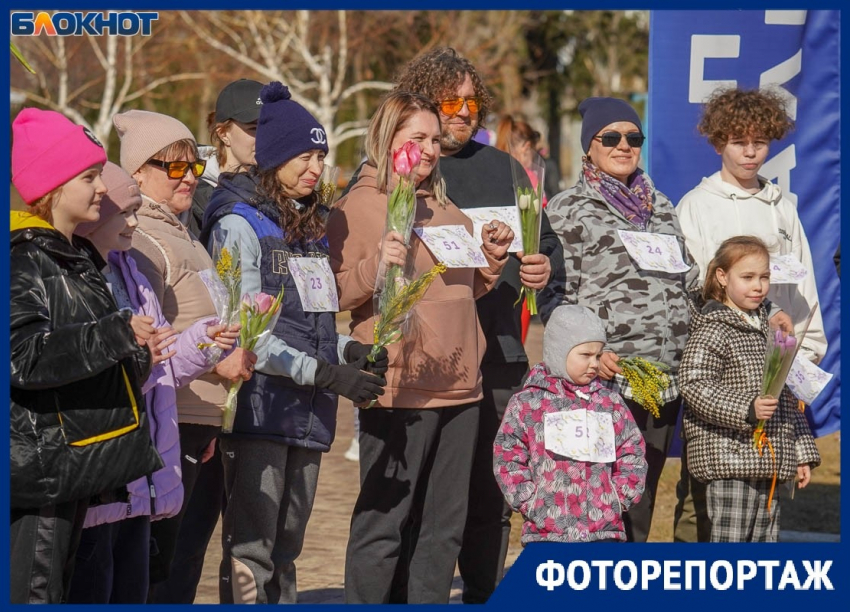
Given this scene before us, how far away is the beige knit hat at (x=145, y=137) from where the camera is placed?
4.52 metres

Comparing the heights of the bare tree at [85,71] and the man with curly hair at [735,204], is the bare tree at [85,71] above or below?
above

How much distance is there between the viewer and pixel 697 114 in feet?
22.1

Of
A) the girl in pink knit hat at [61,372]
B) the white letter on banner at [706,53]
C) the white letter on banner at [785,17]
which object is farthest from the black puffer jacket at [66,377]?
the white letter on banner at [785,17]

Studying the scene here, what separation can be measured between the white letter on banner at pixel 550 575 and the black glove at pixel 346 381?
80 centimetres

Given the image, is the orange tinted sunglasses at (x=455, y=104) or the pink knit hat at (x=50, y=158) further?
the orange tinted sunglasses at (x=455, y=104)

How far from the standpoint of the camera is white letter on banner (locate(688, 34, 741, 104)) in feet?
21.9

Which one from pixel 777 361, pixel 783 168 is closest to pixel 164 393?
pixel 777 361

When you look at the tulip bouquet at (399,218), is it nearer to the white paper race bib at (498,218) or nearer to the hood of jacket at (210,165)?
the white paper race bib at (498,218)

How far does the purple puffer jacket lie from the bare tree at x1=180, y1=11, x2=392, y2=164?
687 inches

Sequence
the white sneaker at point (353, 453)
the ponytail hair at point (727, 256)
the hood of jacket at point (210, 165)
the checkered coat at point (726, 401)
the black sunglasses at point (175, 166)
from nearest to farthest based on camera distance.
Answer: the black sunglasses at point (175, 166), the checkered coat at point (726, 401), the ponytail hair at point (727, 256), the hood of jacket at point (210, 165), the white sneaker at point (353, 453)

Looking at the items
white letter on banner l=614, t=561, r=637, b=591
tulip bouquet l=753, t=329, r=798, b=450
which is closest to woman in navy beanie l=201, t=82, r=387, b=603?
white letter on banner l=614, t=561, r=637, b=591

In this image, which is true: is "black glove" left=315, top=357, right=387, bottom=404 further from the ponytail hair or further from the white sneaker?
the white sneaker

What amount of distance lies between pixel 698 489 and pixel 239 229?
101 inches

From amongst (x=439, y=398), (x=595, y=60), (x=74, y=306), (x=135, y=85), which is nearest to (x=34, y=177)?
(x=74, y=306)
